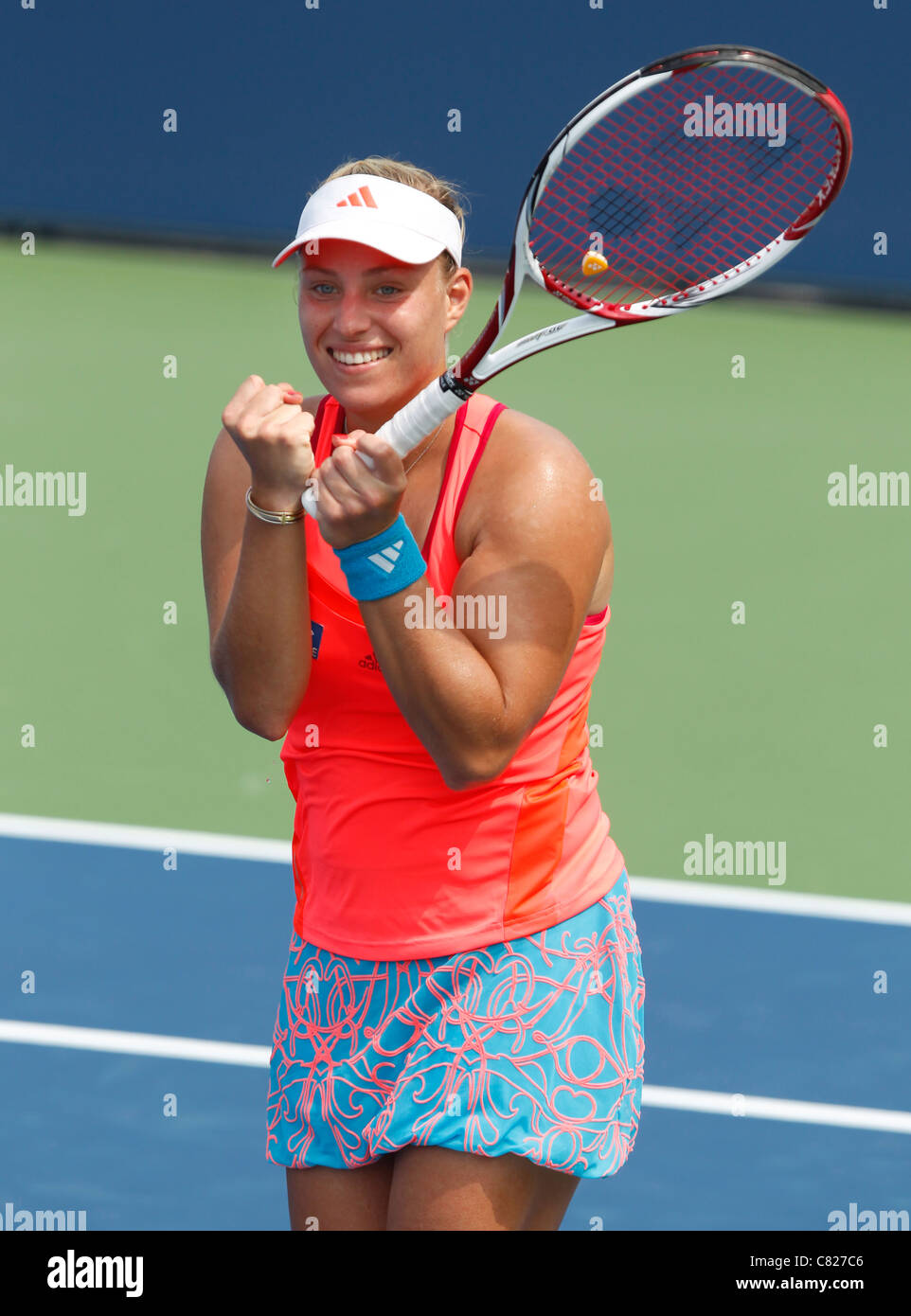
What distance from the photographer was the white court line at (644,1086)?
16.0ft

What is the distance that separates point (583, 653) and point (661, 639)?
4873 millimetres

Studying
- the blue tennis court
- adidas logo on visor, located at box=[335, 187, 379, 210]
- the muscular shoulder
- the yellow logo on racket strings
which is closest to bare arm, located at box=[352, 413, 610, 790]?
the muscular shoulder

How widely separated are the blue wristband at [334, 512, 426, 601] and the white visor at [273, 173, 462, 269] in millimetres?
449

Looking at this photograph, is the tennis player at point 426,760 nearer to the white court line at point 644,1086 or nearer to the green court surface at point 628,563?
the white court line at point 644,1086

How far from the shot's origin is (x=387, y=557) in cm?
269

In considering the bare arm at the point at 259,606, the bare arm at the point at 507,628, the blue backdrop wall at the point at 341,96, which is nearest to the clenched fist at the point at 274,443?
the bare arm at the point at 259,606

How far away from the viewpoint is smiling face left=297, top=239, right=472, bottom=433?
2889 millimetres

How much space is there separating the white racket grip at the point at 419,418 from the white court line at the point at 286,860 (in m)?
3.35

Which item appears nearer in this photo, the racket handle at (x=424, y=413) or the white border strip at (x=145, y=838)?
the racket handle at (x=424, y=413)

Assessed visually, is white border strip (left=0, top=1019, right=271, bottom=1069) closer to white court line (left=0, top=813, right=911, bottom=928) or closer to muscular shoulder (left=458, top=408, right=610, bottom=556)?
white court line (left=0, top=813, right=911, bottom=928)

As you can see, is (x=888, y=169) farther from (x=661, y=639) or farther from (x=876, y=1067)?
(x=876, y=1067)

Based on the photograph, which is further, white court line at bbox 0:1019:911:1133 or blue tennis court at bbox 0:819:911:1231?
white court line at bbox 0:1019:911:1133

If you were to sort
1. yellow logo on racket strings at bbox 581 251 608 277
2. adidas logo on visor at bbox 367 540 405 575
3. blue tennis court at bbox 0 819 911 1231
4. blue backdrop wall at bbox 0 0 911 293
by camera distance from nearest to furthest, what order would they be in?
adidas logo on visor at bbox 367 540 405 575 → yellow logo on racket strings at bbox 581 251 608 277 → blue tennis court at bbox 0 819 911 1231 → blue backdrop wall at bbox 0 0 911 293

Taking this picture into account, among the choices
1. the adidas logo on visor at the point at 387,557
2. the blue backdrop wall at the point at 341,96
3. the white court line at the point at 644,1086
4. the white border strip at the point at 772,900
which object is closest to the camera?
the adidas logo on visor at the point at 387,557
